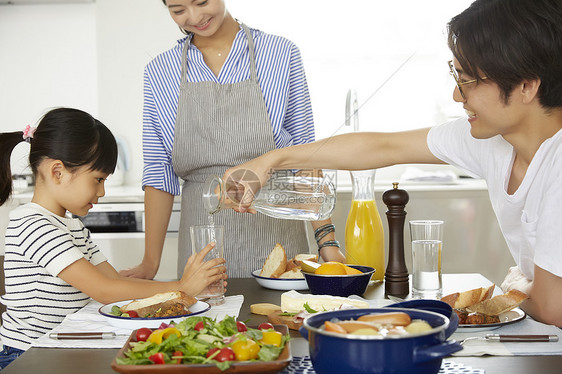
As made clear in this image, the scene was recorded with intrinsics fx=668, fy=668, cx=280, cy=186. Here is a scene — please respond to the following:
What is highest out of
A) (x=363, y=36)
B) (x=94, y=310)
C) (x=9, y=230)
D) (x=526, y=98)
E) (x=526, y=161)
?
(x=363, y=36)

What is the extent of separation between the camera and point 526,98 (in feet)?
4.45

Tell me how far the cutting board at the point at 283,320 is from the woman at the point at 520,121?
1.52ft

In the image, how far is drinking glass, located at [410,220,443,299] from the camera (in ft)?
4.50

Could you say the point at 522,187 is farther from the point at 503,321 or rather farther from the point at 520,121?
the point at 503,321

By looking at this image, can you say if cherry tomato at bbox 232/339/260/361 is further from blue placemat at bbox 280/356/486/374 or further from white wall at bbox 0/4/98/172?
white wall at bbox 0/4/98/172

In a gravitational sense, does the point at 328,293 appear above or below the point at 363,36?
below

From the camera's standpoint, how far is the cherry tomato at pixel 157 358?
0.88m

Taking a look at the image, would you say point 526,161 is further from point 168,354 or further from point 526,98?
point 168,354

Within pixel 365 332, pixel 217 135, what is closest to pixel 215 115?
pixel 217 135

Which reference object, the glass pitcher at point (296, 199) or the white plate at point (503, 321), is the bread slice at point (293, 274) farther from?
the white plate at point (503, 321)

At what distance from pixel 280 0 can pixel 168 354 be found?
324cm

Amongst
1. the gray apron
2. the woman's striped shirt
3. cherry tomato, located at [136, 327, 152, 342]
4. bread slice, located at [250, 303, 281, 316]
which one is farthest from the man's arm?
the woman's striped shirt

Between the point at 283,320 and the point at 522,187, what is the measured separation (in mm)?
595

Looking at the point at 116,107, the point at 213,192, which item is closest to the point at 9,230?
the point at 213,192
